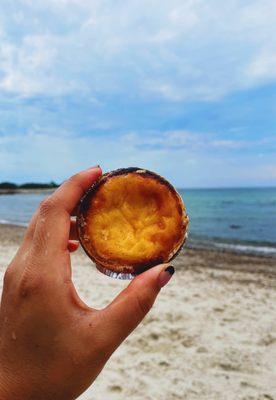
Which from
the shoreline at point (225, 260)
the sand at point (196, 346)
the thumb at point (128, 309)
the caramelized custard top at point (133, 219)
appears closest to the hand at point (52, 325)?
the thumb at point (128, 309)

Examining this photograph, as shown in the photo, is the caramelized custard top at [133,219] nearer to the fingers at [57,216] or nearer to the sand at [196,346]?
the fingers at [57,216]

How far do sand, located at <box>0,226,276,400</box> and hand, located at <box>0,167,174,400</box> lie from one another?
3.35 meters

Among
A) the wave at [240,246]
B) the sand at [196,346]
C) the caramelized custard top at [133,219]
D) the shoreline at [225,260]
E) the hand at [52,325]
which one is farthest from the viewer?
the wave at [240,246]

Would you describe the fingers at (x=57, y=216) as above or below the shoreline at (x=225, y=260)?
above


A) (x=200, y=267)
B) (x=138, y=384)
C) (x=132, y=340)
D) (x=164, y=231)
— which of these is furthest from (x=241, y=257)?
(x=164, y=231)

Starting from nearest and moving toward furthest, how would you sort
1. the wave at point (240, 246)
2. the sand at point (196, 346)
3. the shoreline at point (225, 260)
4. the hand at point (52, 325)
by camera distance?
1. the hand at point (52, 325)
2. the sand at point (196, 346)
3. the shoreline at point (225, 260)
4. the wave at point (240, 246)

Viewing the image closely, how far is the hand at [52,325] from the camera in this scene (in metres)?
2.15

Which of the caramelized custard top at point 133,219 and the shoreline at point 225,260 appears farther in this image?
the shoreline at point 225,260

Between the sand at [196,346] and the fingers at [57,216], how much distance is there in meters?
3.70

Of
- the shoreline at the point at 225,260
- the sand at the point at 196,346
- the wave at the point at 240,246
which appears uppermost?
the sand at the point at 196,346

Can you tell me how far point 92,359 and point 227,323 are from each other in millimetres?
6295

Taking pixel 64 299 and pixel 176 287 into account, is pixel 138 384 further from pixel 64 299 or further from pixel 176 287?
pixel 176 287

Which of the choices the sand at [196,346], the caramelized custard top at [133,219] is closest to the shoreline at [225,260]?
the sand at [196,346]

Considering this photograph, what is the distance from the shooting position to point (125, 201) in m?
2.80
